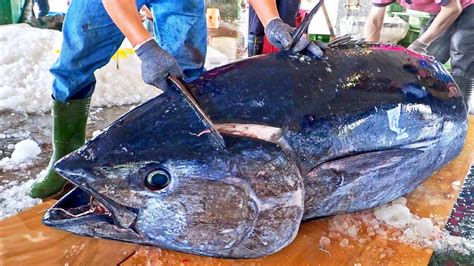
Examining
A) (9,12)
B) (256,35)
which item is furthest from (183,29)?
(9,12)

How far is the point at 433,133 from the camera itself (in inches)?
70.6

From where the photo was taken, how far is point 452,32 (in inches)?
163

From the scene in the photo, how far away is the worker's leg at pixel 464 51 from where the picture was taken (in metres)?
3.94

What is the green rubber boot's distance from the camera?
6.83ft

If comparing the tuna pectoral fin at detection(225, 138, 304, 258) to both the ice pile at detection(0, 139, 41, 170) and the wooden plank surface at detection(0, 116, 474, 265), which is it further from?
the ice pile at detection(0, 139, 41, 170)

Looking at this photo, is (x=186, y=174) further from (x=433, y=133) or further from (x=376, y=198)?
(x=433, y=133)

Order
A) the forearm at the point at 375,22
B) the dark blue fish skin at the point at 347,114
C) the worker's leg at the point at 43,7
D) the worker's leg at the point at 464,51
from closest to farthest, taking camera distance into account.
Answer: the dark blue fish skin at the point at 347,114, the worker's leg at the point at 464,51, the forearm at the point at 375,22, the worker's leg at the point at 43,7

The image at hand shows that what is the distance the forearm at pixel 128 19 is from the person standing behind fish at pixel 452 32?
274 cm

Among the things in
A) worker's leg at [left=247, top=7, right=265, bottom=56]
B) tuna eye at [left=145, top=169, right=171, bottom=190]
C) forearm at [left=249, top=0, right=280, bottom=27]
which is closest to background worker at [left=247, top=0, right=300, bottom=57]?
worker's leg at [left=247, top=7, right=265, bottom=56]

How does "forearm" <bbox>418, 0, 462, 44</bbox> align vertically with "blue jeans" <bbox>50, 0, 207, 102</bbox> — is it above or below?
below

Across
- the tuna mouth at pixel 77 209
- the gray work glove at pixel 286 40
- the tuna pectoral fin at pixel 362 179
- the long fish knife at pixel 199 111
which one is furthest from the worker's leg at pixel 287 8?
the tuna mouth at pixel 77 209

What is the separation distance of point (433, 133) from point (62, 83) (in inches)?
62.8

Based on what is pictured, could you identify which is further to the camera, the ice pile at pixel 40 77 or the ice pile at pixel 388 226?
the ice pile at pixel 40 77

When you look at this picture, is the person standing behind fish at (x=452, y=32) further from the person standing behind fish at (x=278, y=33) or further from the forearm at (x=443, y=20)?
the person standing behind fish at (x=278, y=33)
